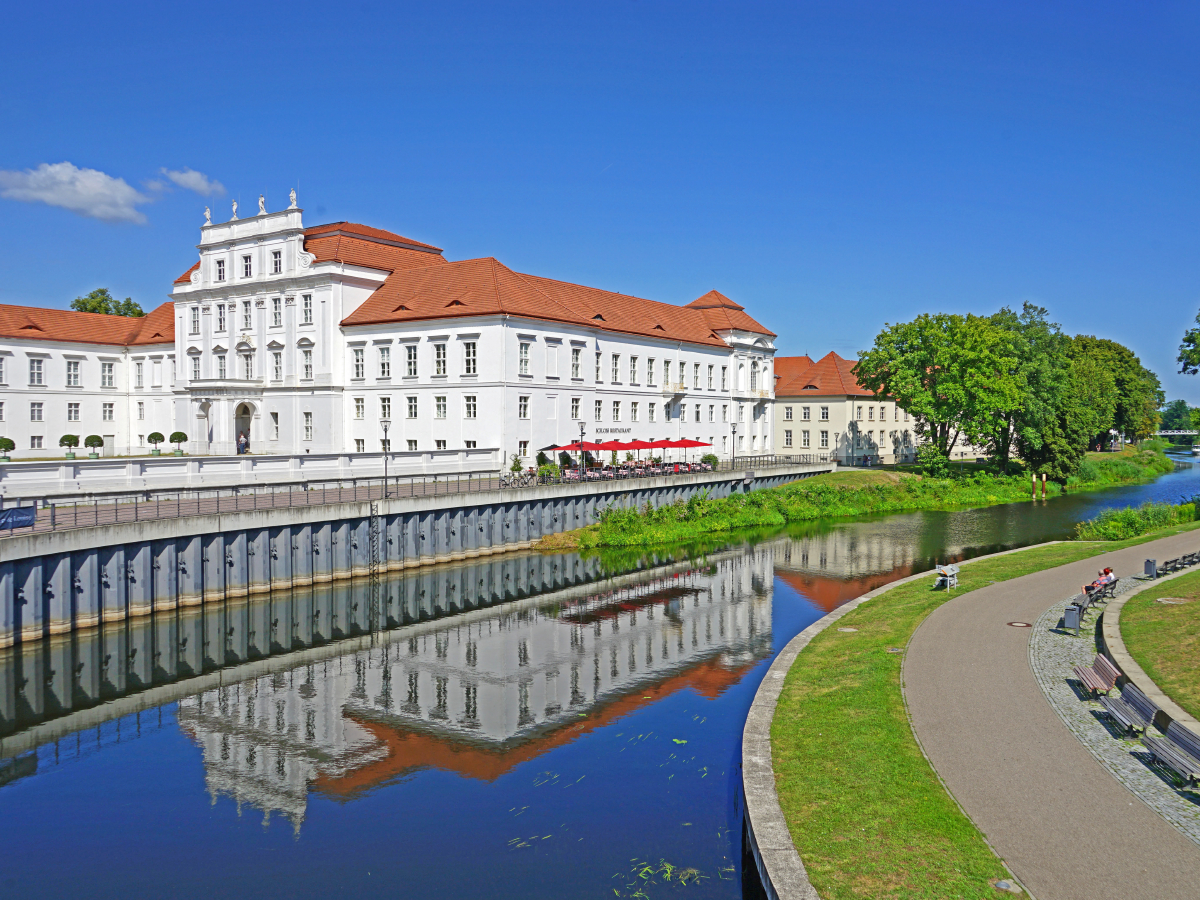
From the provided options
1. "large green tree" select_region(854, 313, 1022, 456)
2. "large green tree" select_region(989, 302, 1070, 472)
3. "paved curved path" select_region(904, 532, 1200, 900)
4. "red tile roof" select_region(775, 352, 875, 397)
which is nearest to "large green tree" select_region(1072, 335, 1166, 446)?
"large green tree" select_region(989, 302, 1070, 472)

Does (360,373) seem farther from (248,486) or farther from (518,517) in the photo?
(248,486)

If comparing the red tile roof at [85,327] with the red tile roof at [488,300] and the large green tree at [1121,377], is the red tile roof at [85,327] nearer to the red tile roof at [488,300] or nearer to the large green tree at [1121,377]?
the red tile roof at [488,300]

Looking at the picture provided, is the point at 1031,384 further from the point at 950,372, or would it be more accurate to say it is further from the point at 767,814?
the point at 767,814

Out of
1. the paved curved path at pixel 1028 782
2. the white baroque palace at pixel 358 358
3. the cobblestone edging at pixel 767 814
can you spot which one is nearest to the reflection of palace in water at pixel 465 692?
the cobblestone edging at pixel 767 814

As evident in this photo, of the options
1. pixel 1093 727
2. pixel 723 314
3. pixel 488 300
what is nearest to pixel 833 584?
pixel 1093 727

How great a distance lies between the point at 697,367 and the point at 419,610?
46.0 meters

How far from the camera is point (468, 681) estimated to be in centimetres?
2370

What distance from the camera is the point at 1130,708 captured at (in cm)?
1563

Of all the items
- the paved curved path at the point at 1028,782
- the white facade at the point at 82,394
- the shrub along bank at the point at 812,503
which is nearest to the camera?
the paved curved path at the point at 1028,782

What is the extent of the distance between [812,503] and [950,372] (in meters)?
18.2

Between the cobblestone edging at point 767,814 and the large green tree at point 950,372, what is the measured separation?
5547 cm

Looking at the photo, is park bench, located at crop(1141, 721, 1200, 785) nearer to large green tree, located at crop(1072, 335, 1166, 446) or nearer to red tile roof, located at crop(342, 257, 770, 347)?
red tile roof, located at crop(342, 257, 770, 347)

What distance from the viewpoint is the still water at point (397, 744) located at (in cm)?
1385

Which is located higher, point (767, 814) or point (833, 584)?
point (767, 814)
